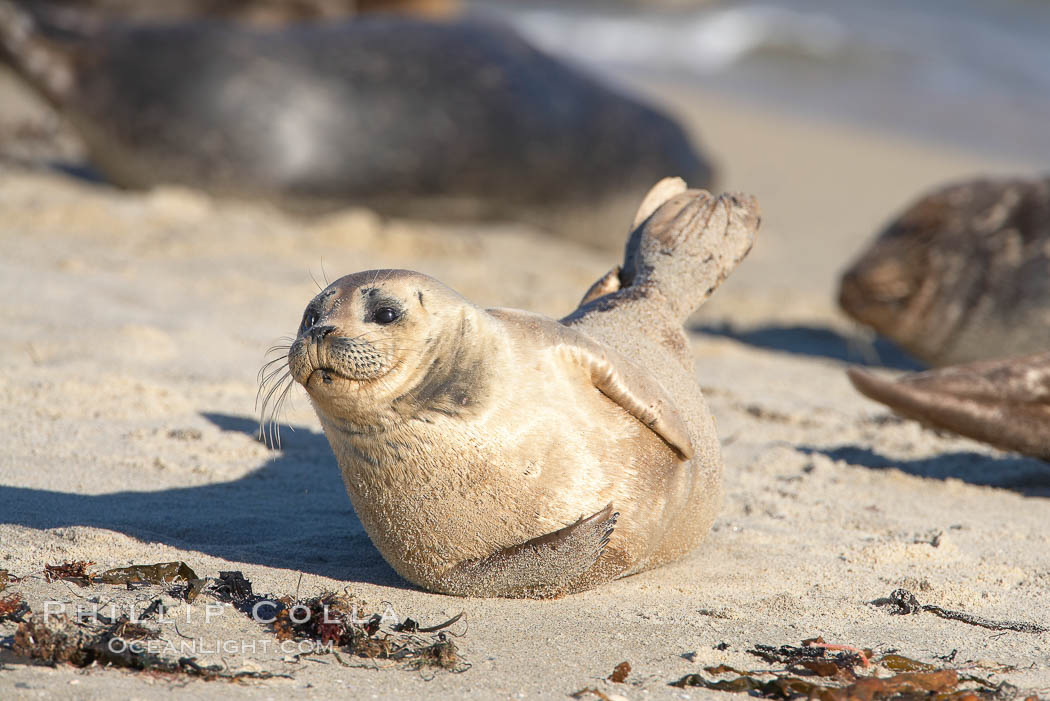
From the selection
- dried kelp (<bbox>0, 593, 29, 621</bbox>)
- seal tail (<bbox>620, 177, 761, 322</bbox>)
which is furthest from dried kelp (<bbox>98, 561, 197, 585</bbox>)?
seal tail (<bbox>620, 177, 761, 322</bbox>)

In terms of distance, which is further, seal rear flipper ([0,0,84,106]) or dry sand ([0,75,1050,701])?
seal rear flipper ([0,0,84,106])

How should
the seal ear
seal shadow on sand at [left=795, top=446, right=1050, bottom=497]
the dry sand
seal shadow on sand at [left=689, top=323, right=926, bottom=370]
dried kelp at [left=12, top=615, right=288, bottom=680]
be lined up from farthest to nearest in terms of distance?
seal shadow on sand at [left=689, top=323, right=926, bottom=370]
seal shadow on sand at [left=795, top=446, right=1050, bottom=497]
the seal ear
the dry sand
dried kelp at [left=12, top=615, right=288, bottom=680]

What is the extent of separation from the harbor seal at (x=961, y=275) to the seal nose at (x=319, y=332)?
13.5 ft

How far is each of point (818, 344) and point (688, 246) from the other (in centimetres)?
322

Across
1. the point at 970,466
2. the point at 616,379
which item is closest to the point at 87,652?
the point at 616,379

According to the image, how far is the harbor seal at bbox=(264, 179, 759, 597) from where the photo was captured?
239 centimetres

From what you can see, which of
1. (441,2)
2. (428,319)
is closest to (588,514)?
(428,319)

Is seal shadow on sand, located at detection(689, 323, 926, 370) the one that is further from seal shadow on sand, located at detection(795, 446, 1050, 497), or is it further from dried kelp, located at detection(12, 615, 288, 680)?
dried kelp, located at detection(12, 615, 288, 680)

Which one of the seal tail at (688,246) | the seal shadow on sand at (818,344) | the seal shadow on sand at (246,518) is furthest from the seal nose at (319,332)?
the seal shadow on sand at (818,344)

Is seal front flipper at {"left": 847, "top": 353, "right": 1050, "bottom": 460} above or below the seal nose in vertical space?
above

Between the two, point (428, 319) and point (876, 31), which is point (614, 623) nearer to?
point (428, 319)

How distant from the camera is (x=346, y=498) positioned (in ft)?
10.8

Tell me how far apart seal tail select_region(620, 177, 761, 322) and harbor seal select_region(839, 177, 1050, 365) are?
8.91 ft

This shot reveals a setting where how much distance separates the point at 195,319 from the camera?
4.92 metres
